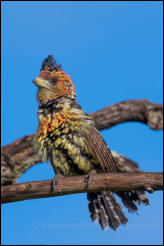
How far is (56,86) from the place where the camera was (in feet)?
20.4

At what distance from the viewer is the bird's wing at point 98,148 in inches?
214

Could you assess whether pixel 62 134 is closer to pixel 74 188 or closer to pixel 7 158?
pixel 74 188

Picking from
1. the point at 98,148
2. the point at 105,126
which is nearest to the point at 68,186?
the point at 98,148

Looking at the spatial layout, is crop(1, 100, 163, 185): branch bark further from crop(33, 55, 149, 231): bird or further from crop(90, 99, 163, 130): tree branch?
crop(33, 55, 149, 231): bird

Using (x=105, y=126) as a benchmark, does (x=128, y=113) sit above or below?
above

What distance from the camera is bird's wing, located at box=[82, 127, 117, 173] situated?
5434 millimetres

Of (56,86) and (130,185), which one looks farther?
(56,86)

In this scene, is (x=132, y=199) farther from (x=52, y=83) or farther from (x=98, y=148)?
(x=52, y=83)

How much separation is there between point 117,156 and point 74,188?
4.71 m

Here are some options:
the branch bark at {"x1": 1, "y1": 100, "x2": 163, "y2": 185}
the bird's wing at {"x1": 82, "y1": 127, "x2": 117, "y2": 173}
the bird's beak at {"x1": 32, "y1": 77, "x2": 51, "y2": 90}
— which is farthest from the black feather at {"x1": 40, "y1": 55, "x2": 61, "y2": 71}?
the branch bark at {"x1": 1, "y1": 100, "x2": 163, "y2": 185}

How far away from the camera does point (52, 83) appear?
625 centimetres

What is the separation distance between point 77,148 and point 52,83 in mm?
1379

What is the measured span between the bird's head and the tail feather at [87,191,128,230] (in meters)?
1.70

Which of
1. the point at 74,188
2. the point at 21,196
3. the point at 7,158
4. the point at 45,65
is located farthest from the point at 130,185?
the point at 7,158
